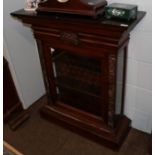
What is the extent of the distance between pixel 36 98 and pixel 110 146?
0.87 metres

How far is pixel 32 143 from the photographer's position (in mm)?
1601

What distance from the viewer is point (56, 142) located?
1.59 metres

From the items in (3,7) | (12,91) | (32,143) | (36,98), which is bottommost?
(32,143)

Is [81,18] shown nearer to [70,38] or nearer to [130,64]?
[70,38]

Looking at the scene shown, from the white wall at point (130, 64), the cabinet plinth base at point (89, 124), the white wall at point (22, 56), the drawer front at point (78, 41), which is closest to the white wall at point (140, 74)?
the white wall at point (130, 64)

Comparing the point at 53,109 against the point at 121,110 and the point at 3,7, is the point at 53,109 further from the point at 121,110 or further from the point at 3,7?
the point at 3,7

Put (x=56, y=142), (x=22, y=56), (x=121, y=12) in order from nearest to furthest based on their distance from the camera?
1. (x=121, y=12)
2. (x=56, y=142)
3. (x=22, y=56)

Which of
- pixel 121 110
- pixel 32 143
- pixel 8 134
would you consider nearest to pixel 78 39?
pixel 121 110

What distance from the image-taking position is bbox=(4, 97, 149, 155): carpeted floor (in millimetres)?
1490

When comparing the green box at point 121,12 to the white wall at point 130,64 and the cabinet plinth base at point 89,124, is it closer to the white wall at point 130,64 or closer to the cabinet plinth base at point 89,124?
the white wall at point 130,64

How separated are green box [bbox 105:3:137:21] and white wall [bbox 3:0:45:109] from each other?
2.71 ft

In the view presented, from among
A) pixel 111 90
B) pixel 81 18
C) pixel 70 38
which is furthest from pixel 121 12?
pixel 111 90

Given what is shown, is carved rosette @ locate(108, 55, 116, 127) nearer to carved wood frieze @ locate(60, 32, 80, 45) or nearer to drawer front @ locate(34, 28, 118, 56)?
drawer front @ locate(34, 28, 118, 56)

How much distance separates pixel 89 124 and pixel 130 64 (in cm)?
53
